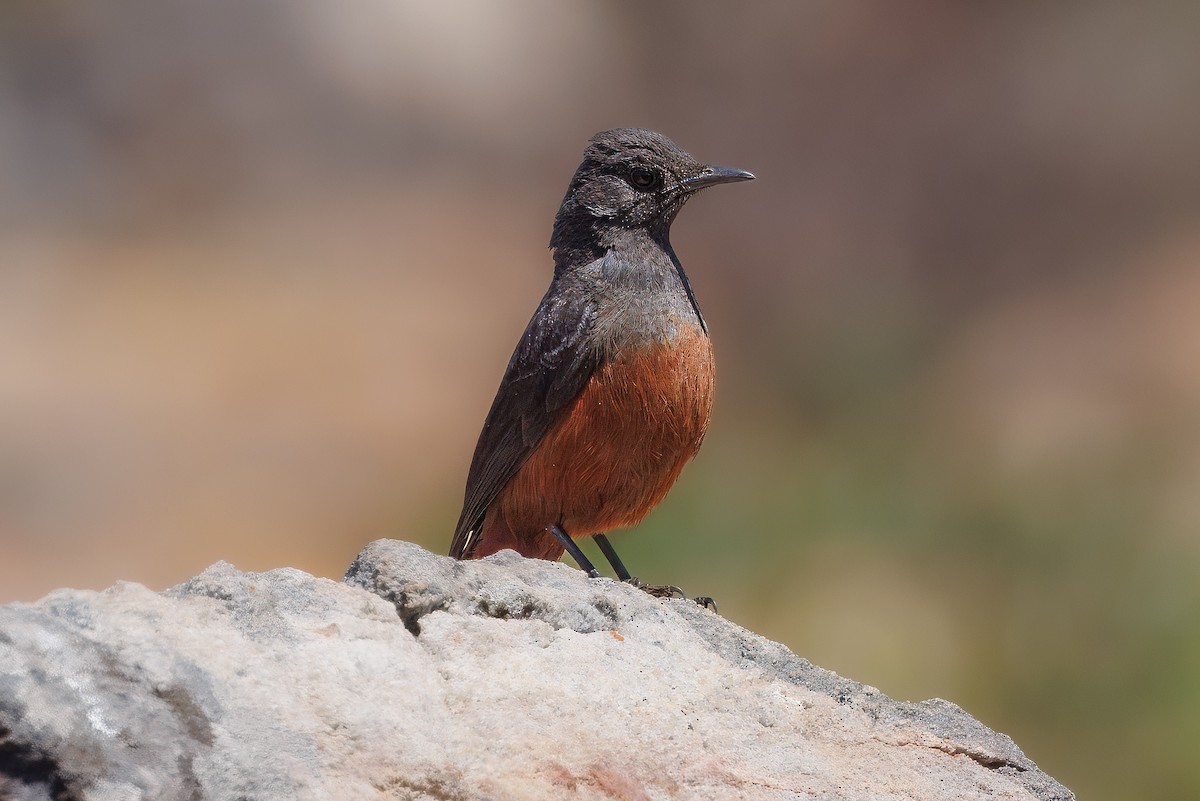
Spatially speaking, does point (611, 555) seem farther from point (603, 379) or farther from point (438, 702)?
point (438, 702)

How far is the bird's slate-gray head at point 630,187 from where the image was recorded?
19.5ft

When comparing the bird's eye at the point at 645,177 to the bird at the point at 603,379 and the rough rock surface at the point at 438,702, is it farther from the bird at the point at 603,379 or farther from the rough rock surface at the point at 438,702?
the rough rock surface at the point at 438,702

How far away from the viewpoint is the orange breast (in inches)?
212

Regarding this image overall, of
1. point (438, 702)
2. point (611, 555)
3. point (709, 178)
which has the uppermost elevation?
point (709, 178)

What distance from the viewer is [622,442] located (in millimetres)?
5402

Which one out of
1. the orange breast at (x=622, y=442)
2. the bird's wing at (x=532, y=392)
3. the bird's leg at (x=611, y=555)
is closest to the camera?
the orange breast at (x=622, y=442)

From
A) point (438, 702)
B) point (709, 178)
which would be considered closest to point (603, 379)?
point (709, 178)

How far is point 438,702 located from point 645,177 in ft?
11.3

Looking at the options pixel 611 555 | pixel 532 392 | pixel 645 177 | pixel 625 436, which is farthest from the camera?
pixel 611 555

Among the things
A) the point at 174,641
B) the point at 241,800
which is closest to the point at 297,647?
the point at 174,641

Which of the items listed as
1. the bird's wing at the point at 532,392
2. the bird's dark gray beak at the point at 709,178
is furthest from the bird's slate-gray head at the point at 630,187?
the bird's wing at the point at 532,392

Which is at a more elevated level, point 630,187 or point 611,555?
point 630,187

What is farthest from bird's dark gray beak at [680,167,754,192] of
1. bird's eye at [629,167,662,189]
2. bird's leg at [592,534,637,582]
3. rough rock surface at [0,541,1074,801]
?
rough rock surface at [0,541,1074,801]

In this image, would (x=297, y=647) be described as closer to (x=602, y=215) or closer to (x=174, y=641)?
(x=174, y=641)
